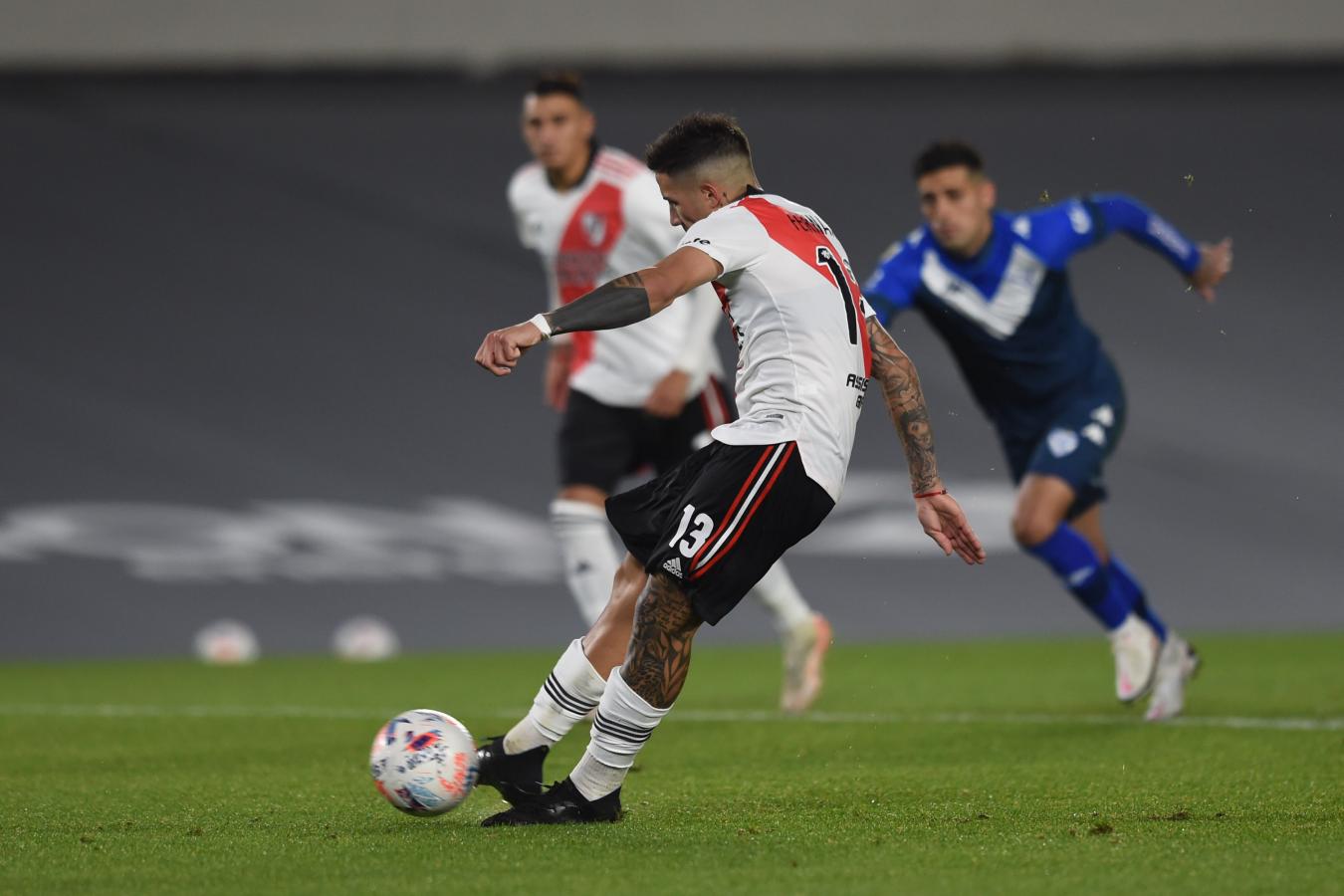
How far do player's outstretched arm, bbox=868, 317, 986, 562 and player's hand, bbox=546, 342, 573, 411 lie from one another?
2.72 m

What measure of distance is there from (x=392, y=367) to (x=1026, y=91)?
4840 mm

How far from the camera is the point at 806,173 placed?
12445 mm

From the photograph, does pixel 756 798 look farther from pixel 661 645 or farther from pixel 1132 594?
pixel 1132 594

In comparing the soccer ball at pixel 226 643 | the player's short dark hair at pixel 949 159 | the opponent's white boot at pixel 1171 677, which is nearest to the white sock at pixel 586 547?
the player's short dark hair at pixel 949 159

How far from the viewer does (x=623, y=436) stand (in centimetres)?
Result: 646

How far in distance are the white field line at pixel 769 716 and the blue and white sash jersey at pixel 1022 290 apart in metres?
1.20

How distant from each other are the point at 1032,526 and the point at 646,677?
3.03 metres

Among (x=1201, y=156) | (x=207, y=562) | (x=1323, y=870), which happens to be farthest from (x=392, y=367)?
(x=1323, y=870)

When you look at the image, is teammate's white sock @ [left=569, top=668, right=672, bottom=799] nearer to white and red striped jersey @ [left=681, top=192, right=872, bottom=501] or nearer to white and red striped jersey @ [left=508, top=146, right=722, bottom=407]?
white and red striped jersey @ [left=681, top=192, right=872, bottom=501]

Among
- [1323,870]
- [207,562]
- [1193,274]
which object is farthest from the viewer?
[207,562]

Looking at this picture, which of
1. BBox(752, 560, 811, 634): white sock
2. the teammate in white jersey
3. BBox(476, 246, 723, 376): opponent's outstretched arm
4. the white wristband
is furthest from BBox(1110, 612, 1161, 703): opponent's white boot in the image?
the white wristband

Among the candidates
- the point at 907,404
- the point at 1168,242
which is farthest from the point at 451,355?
the point at 907,404

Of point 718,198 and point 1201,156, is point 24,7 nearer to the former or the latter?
point 1201,156

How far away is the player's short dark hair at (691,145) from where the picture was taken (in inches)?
153
